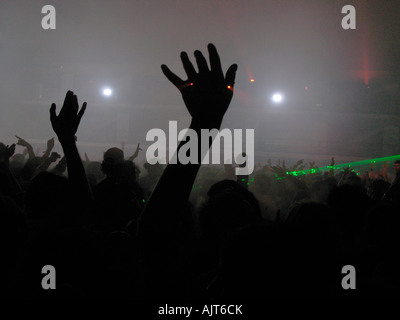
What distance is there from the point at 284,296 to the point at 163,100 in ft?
42.7

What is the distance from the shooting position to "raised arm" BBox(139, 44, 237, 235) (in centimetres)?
111

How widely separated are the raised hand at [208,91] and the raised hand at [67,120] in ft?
3.12

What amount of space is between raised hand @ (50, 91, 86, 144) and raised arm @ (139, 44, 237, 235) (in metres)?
0.88

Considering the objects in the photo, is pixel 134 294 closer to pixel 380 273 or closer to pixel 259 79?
pixel 380 273

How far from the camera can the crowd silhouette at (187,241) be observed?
83cm

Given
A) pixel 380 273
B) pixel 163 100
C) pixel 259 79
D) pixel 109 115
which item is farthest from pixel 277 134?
pixel 380 273

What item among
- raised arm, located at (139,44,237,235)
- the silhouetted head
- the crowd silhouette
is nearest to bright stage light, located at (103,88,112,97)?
the crowd silhouette

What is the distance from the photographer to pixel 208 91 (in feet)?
3.96

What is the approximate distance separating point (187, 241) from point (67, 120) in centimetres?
103

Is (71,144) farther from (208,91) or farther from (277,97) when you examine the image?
(277,97)

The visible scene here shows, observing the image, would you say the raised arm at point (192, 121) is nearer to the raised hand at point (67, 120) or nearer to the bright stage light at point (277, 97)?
the raised hand at point (67, 120)

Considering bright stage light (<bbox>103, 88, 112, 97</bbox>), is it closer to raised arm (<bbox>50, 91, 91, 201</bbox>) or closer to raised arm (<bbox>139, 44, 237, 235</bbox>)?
raised arm (<bbox>50, 91, 91, 201</bbox>)

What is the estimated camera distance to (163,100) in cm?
1337

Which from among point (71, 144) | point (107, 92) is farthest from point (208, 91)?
point (107, 92)
